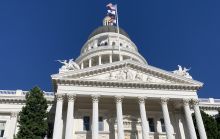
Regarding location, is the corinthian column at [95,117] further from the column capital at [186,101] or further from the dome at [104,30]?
the dome at [104,30]

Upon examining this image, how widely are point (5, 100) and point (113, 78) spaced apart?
1290cm

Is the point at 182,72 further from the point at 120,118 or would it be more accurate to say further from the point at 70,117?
the point at 70,117

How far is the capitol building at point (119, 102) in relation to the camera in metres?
35.5

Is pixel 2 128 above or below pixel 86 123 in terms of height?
below

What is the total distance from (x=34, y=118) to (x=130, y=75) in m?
11.8

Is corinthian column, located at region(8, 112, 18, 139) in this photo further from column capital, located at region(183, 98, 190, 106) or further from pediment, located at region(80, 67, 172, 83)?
column capital, located at region(183, 98, 190, 106)

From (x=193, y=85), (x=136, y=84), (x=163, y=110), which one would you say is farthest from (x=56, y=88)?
(x=193, y=85)

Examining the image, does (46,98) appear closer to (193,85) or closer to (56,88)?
(56,88)

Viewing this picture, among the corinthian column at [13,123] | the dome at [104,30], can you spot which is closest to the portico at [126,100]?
the corinthian column at [13,123]

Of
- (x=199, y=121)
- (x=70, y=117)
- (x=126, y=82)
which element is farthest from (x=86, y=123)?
(x=199, y=121)

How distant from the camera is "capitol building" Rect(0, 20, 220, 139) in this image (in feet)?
116

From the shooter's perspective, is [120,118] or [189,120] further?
[189,120]

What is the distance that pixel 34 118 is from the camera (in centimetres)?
3288

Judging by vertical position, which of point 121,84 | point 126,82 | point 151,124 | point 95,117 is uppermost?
point 126,82
